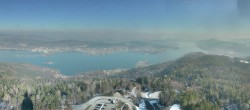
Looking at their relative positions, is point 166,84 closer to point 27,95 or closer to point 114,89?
point 114,89

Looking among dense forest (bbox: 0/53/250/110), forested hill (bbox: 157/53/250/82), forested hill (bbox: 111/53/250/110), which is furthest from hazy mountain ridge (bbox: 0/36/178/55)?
dense forest (bbox: 0/53/250/110)

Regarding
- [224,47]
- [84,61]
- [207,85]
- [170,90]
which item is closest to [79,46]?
[84,61]

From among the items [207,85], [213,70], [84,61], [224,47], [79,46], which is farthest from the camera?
[79,46]

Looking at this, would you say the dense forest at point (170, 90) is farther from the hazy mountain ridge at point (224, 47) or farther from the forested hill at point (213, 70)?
the hazy mountain ridge at point (224, 47)

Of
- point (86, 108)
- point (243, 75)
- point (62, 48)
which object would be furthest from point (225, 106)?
point (62, 48)

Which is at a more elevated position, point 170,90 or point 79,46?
point 170,90

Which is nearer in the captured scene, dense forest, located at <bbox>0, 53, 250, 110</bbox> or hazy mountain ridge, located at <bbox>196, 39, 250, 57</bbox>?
dense forest, located at <bbox>0, 53, 250, 110</bbox>

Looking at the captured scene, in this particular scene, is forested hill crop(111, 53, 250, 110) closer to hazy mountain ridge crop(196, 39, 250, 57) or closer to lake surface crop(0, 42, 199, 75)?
lake surface crop(0, 42, 199, 75)

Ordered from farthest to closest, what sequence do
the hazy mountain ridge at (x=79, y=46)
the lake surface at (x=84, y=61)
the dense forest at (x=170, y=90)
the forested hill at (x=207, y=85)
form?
1. the hazy mountain ridge at (x=79, y=46)
2. the lake surface at (x=84, y=61)
3. the dense forest at (x=170, y=90)
4. the forested hill at (x=207, y=85)

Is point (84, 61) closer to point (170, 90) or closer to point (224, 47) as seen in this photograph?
point (224, 47)

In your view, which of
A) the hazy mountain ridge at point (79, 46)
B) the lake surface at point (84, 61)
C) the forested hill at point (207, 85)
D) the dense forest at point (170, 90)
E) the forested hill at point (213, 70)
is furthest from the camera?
the hazy mountain ridge at point (79, 46)

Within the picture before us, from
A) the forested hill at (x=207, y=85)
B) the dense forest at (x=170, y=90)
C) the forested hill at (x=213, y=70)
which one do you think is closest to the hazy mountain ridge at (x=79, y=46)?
the forested hill at (x=213, y=70)
